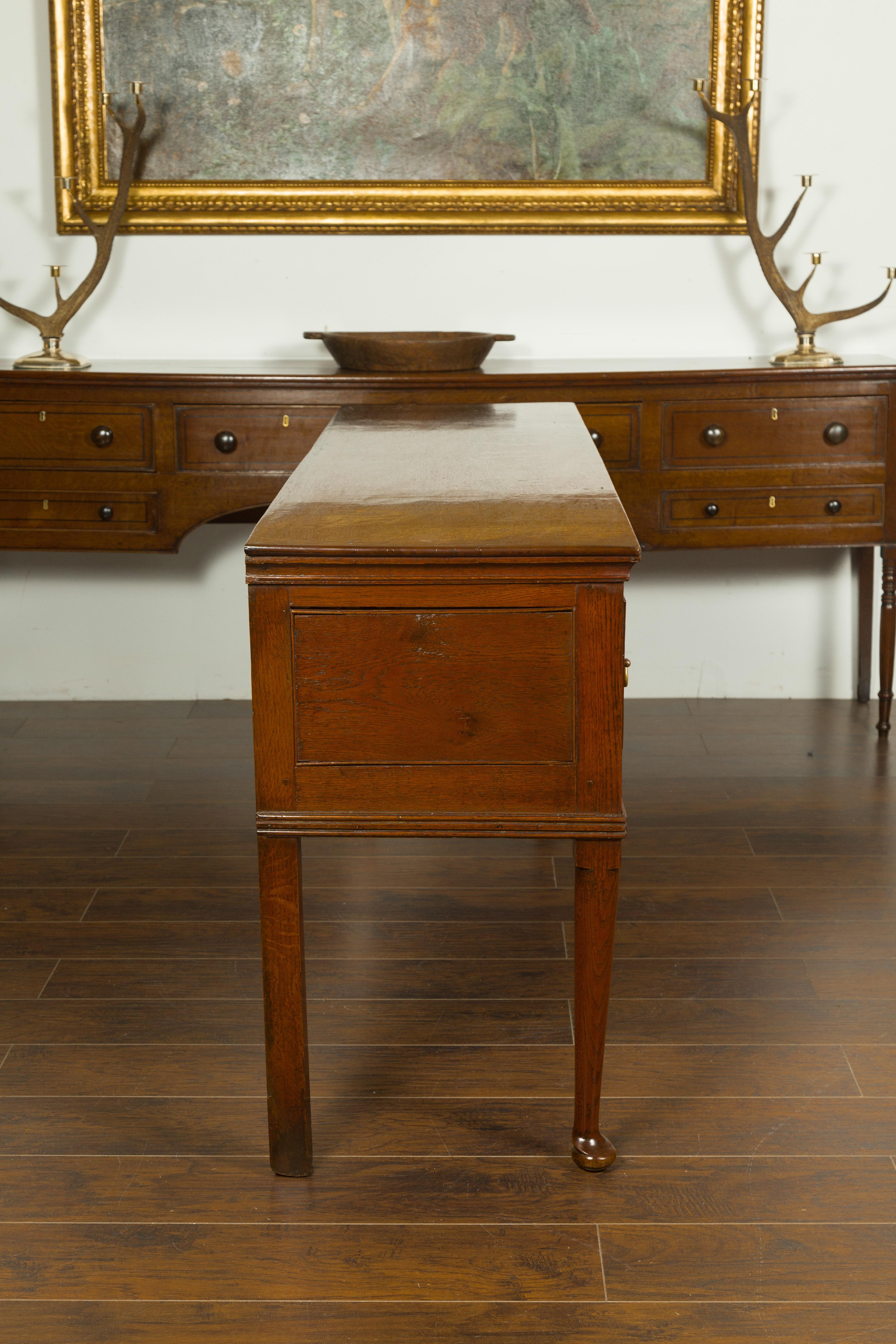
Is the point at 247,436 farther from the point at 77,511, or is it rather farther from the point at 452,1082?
the point at 452,1082

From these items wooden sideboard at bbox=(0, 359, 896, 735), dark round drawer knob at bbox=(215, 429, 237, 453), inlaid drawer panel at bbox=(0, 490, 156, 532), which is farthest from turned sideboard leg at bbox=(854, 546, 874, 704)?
inlaid drawer panel at bbox=(0, 490, 156, 532)

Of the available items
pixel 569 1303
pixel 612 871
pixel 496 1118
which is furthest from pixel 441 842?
pixel 569 1303

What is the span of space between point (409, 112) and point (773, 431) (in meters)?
1.41

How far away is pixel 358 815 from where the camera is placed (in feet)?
6.10

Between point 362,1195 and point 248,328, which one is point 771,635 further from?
point 362,1195

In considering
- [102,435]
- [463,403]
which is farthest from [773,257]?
[102,435]

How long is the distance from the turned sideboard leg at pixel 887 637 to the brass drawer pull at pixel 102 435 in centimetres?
212

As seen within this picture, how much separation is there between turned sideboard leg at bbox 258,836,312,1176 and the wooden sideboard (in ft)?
6.14

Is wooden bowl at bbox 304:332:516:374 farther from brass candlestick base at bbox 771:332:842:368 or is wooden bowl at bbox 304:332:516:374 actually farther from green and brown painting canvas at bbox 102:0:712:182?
brass candlestick base at bbox 771:332:842:368

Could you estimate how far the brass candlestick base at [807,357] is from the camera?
12.1ft

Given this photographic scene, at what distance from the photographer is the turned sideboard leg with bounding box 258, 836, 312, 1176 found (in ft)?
6.20

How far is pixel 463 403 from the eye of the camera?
352cm

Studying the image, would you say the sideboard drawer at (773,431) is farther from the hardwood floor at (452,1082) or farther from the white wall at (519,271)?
the hardwood floor at (452,1082)

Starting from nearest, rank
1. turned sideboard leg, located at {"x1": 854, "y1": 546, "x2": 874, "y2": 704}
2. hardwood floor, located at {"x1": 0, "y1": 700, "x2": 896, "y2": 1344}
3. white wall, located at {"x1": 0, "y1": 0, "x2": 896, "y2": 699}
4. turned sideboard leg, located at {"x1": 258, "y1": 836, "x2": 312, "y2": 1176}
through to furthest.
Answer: hardwood floor, located at {"x1": 0, "y1": 700, "x2": 896, "y2": 1344} < turned sideboard leg, located at {"x1": 258, "y1": 836, "x2": 312, "y2": 1176} < white wall, located at {"x1": 0, "y1": 0, "x2": 896, "y2": 699} < turned sideboard leg, located at {"x1": 854, "y1": 546, "x2": 874, "y2": 704}
